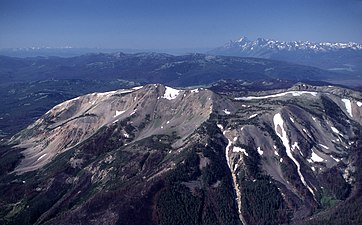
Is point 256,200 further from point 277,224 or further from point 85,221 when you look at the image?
point 85,221

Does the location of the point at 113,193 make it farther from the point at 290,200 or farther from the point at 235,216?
the point at 290,200

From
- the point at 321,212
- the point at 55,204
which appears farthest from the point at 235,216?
the point at 55,204

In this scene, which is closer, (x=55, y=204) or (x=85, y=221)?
(x=85, y=221)

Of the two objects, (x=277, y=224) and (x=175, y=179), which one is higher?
(x=175, y=179)

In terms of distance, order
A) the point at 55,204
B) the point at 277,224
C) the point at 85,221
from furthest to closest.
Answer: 1. the point at 55,204
2. the point at 277,224
3. the point at 85,221

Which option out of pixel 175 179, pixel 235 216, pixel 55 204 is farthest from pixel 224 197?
pixel 55 204

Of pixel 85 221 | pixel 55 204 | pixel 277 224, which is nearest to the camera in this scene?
pixel 85 221

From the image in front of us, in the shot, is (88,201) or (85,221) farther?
(88,201)

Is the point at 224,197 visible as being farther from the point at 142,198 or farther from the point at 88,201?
the point at 88,201
